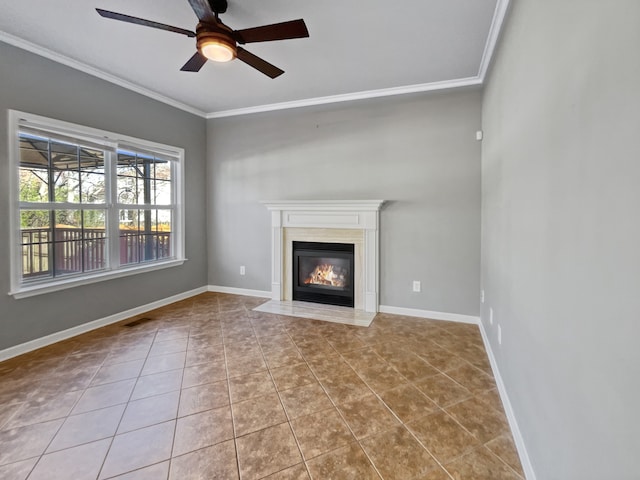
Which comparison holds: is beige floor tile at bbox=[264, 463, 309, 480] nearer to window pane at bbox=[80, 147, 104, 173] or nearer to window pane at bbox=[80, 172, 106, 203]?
window pane at bbox=[80, 172, 106, 203]

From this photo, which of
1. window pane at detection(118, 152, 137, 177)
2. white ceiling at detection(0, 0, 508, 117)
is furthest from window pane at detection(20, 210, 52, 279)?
white ceiling at detection(0, 0, 508, 117)

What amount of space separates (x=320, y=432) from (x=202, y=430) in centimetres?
70

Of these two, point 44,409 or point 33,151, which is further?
point 33,151

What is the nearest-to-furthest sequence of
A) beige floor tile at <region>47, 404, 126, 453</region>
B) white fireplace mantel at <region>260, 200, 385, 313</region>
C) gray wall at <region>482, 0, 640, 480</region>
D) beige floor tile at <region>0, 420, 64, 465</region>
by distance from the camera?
gray wall at <region>482, 0, 640, 480</region>
beige floor tile at <region>0, 420, 64, 465</region>
beige floor tile at <region>47, 404, 126, 453</region>
white fireplace mantel at <region>260, 200, 385, 313</region>

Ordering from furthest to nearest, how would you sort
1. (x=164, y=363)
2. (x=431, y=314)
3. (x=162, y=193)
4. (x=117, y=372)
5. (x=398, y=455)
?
(x=162, y=193) → (x=431, y=314) → (x=164, y=363) → (x=117, y=372) → (x=398, y=455)

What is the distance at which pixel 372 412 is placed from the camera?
196 cm

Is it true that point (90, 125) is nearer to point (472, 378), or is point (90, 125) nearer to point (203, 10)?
point (203, 10)

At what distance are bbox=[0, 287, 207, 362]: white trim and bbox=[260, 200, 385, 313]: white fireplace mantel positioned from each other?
1.51m

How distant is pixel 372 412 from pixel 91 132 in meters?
3.80

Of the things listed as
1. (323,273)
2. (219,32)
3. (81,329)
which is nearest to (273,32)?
(219,32)

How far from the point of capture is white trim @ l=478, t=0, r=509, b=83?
216 cm

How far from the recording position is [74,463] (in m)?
1.56

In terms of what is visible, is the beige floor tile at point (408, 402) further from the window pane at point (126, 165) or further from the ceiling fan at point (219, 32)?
the window pane at point (126, 165)

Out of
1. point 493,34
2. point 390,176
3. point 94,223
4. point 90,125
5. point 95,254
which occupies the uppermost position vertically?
point 493,34
